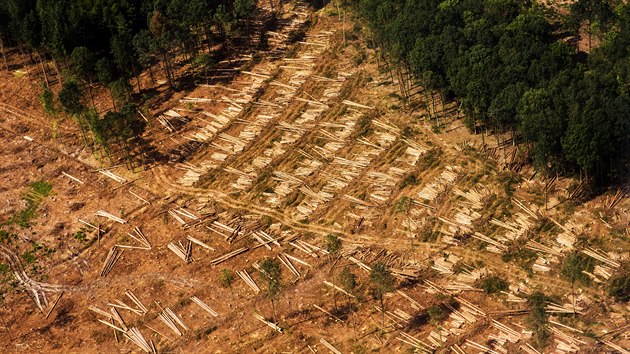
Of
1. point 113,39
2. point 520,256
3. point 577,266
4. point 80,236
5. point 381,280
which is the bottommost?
point 520,256

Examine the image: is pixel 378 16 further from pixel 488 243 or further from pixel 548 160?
pixel 488 243

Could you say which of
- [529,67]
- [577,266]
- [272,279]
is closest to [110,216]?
[272,279]

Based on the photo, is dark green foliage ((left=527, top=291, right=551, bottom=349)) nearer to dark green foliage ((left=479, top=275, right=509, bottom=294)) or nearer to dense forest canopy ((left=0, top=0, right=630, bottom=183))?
dark green foliage ((left=479, top=275, right=509, bottom=294))

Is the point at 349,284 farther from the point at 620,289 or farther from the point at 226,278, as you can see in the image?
the point at 620,289

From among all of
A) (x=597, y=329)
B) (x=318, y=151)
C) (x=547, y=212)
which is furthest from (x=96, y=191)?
(x=597, y=329)

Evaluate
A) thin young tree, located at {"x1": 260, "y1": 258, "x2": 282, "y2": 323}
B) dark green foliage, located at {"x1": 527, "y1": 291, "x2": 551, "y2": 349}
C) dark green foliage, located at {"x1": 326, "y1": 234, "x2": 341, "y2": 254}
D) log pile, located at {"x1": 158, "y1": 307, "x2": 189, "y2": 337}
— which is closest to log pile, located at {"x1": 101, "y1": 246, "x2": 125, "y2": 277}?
log pile, located at {"x1": 158, "y1": 307, "x2": 189, "y2": 337}

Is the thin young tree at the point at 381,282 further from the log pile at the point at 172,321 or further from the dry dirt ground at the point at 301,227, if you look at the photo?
the log pile at the point at 172,321
